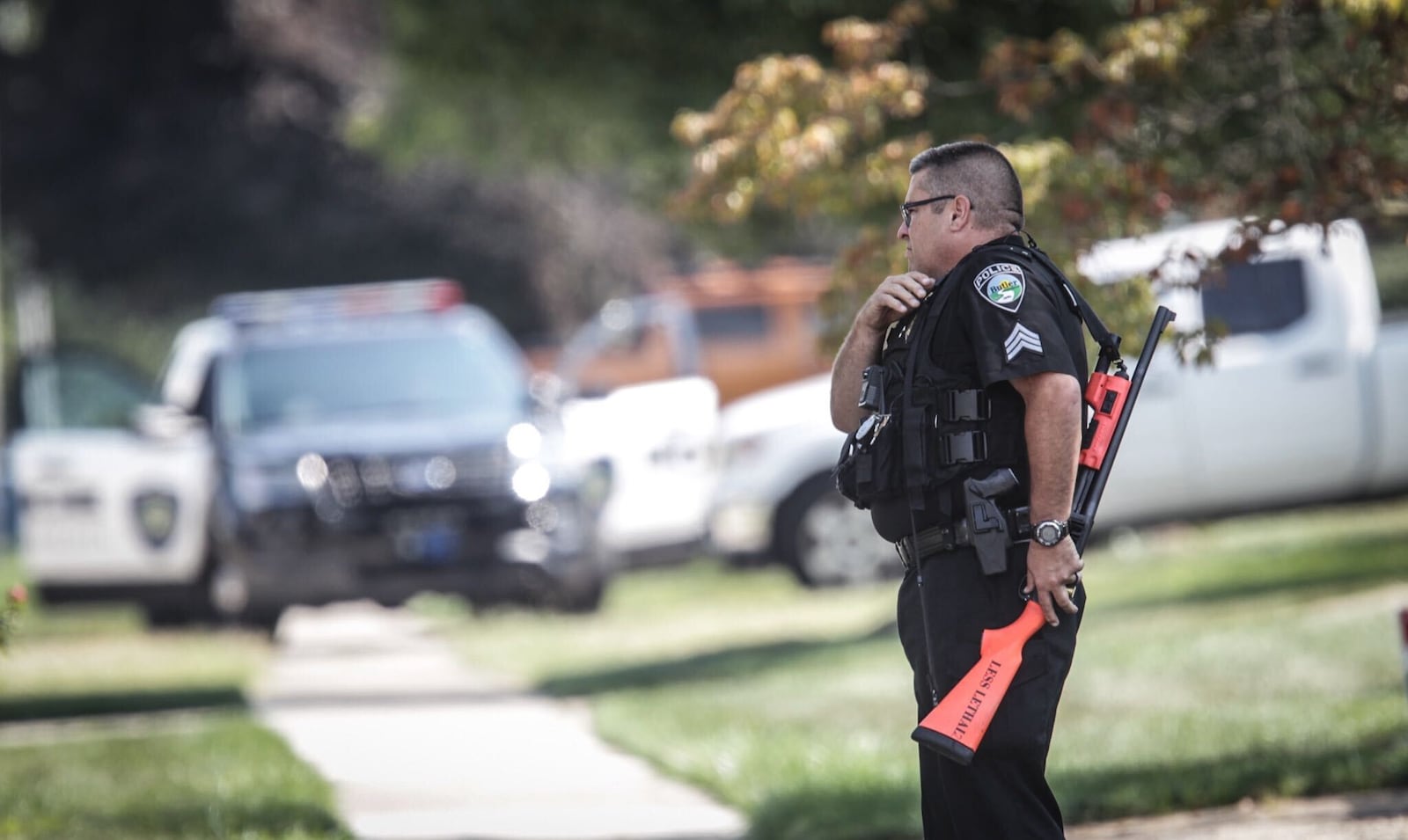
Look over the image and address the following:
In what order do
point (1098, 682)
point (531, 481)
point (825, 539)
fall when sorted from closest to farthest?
1. point (1098, 682)
2. point (531, 481)
3. point (825, 539)

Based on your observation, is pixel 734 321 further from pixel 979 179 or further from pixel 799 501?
pixel 979 179

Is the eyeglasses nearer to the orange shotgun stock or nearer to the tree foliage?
the orange shotgun stock

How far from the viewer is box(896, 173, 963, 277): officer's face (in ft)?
13.8

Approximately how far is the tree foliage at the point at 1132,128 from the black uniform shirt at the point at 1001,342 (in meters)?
2.03

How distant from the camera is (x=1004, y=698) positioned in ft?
13.0

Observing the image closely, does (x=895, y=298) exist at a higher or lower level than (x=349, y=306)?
lower

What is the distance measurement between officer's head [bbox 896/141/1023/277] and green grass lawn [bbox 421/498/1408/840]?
2.51 metres

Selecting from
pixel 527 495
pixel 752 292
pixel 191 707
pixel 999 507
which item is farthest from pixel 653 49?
pixel 752 292

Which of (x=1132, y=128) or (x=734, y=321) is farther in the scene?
(x=734, y=321)

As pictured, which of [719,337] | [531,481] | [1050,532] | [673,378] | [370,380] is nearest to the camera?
[1050,532]

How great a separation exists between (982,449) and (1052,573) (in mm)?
300

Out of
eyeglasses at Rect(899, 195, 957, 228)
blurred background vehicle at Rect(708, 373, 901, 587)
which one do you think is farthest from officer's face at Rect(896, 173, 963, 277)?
blurred background vehicle at Rect(708, 373, 901, 587)

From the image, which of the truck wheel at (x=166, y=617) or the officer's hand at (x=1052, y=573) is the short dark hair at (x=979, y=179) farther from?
the truck wheel at (x=166, y=617)

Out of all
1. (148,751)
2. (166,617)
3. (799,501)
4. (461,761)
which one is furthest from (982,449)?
(166,617)
